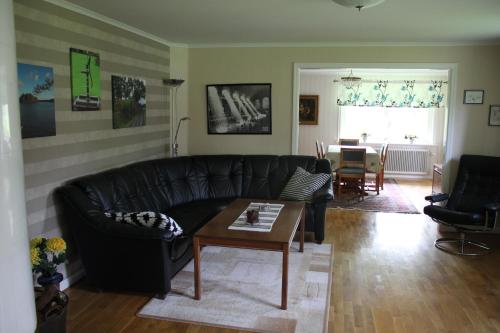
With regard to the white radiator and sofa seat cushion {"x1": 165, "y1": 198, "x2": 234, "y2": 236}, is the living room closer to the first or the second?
sofa seat cushion {"x1": 165, "y1": 198, "x2": 234, "y2": 236}

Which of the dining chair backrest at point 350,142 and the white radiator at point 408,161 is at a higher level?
the dining chair backrest at point 350,142

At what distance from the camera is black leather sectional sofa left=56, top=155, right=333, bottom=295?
316 cm

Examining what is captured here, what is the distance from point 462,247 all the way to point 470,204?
0.66m

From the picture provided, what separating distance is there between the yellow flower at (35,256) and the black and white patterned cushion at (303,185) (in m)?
2.74

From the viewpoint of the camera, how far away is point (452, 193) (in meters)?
5.02

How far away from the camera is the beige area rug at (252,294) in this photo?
294 centimetres

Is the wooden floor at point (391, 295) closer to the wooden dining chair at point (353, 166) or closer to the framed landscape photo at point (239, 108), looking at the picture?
the framed landscape photo at point (239, 108)

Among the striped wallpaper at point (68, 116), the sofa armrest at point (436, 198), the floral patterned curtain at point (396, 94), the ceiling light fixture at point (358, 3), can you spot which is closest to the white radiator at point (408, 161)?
the floral patterned curtain at point (396, 94)

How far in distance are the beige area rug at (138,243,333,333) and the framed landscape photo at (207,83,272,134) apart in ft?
6.44

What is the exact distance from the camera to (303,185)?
4754mm

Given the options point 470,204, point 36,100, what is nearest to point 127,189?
point 36,100

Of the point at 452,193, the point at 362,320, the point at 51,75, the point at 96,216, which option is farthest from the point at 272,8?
the point at 452,193

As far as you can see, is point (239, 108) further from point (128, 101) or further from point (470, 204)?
point (470, 204)

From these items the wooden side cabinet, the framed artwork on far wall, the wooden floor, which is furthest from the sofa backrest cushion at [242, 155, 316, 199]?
the framed artwork on far wall
